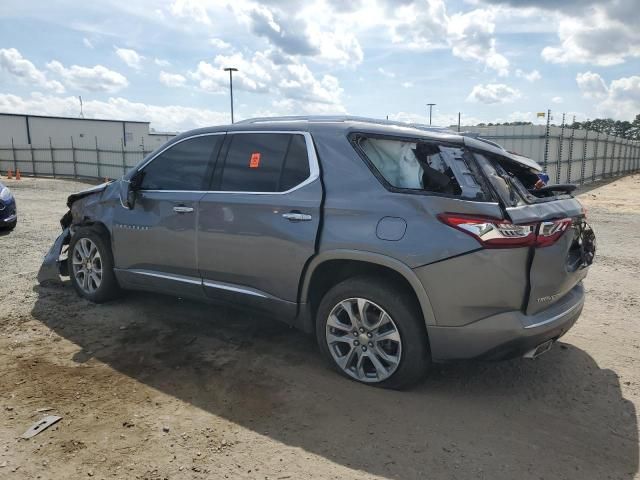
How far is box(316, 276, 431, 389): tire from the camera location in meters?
3.23

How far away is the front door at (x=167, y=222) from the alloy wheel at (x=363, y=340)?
132cm


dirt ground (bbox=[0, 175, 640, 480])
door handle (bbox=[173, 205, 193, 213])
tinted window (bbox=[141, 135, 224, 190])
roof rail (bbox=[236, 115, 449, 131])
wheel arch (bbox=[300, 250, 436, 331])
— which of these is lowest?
dirt ground (bbox=[0, 175, 640, 480])

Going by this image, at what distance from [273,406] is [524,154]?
17.8 m

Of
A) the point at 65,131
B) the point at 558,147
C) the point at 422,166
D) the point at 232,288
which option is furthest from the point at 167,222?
the point at 65,131

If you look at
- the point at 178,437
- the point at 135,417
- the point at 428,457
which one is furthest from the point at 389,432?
the point at 135,417

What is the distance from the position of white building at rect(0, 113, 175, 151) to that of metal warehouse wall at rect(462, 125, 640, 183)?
87.7 feet

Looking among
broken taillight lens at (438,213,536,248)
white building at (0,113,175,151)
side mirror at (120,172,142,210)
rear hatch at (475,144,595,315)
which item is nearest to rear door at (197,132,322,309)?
side mirror at (120,172,142,210)

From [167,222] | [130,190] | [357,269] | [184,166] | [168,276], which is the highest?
[184,166]

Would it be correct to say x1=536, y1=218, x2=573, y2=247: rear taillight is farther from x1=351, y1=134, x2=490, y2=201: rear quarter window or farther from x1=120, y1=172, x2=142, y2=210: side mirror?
x1=120, y1=172, x2=142, y2=210: side mirror

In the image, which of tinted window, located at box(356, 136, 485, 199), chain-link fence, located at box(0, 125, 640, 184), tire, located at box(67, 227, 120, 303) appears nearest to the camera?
tinted window, located at box(356, 136, 485, 199)

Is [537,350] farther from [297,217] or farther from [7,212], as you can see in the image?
[7,212]

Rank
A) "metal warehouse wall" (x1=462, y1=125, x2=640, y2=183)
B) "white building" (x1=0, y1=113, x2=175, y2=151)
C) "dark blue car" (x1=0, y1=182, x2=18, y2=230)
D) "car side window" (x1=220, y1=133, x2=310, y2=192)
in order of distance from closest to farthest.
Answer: "car side window" (x1=220, y1=133, x2=310, y2=192) < "dark blue car" (x1=0, y1=182, x2=18, y2=230) < "metal warehouse wall" (x1=462, y1=125, x2=640, y2=183) < "white building" (x1=0, y1=113, x2=175, y2=151)

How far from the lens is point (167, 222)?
4.35 meters

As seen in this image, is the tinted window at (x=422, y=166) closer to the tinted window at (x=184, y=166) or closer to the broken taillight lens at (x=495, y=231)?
the broken taillight lens at (x=495, y=231)
